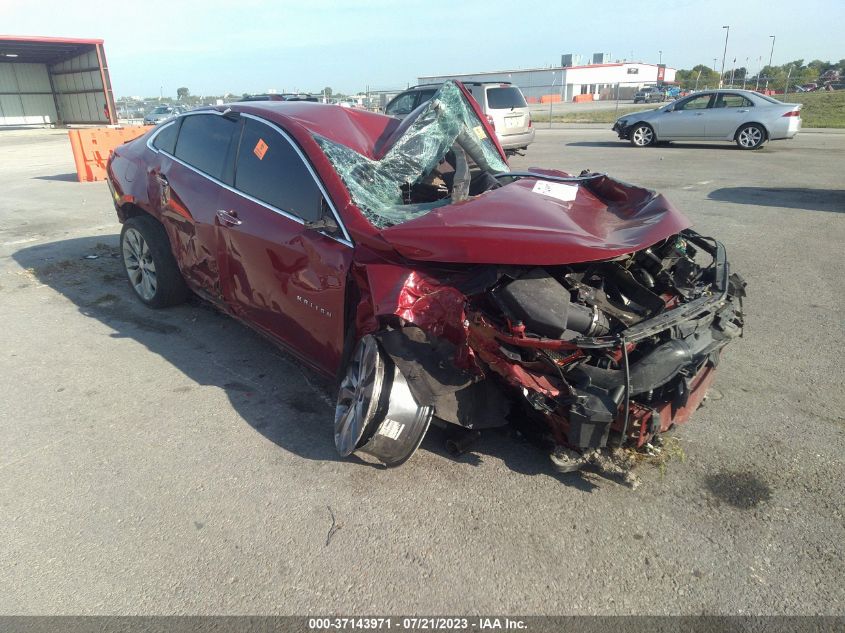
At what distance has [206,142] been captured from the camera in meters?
4.45

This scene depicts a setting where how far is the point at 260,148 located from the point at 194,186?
2.49 feet

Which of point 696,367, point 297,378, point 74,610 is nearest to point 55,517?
point 74,610

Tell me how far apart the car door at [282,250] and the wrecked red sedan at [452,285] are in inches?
0.5

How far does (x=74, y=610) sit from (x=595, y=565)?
6.71 ft

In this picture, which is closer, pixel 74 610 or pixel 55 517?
pixel 74 610

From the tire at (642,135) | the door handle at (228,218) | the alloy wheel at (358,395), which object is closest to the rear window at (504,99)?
the tire at (642,135)

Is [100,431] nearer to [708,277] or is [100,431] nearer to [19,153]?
[708,277]

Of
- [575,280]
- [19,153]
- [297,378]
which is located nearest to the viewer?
[575,280]

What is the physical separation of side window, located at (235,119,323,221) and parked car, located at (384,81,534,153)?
37.3 feet

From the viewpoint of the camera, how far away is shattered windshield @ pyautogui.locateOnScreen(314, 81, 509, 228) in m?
3.51

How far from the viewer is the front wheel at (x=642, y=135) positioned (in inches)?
680

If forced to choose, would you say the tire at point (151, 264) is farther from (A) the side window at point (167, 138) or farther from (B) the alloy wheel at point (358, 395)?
(B) the alloy wheel at point (358, 395)

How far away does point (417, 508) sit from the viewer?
9.33 feet

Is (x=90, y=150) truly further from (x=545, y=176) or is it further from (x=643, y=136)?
→ (x=643, y=136)
